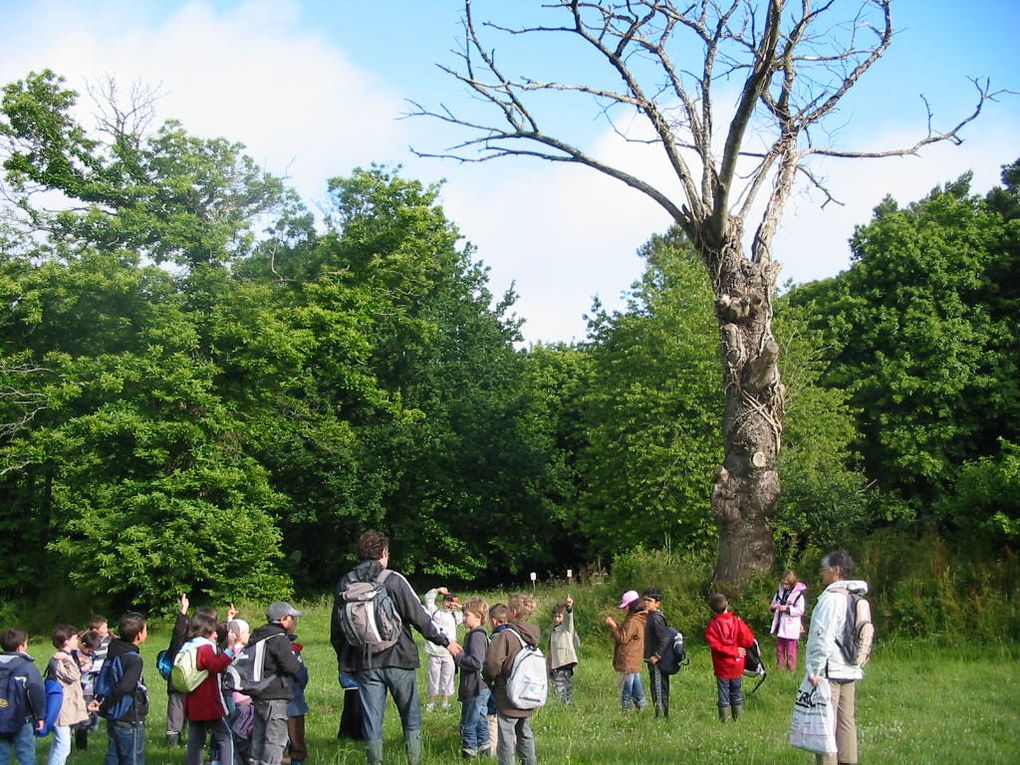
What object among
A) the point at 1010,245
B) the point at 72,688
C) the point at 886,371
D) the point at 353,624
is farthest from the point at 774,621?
the point at 1010,245

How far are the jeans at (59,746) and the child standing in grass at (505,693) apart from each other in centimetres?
415

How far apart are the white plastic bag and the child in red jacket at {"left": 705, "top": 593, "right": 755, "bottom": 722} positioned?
306cm

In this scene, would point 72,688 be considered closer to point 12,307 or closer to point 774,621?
point 774,621

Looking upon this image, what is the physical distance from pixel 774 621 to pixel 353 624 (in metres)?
8.32

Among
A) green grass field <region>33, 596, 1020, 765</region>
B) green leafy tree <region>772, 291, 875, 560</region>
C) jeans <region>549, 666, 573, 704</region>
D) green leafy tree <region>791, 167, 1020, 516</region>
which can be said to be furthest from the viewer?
green leafy tree <region>791, 167, 1020, 516</region>

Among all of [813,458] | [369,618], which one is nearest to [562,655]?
[369,618]

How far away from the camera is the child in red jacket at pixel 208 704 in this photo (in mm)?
8305

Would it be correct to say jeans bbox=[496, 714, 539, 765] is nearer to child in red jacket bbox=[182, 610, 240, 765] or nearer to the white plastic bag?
the white plastic bag

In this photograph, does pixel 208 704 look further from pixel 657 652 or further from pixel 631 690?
pixel 631 690

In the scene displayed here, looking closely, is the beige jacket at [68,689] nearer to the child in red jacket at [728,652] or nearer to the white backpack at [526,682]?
the white backpack at [526,682]

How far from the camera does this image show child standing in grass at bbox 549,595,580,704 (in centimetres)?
1242

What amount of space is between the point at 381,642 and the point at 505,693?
1080 millimetres

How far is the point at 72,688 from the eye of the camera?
30.7 feet

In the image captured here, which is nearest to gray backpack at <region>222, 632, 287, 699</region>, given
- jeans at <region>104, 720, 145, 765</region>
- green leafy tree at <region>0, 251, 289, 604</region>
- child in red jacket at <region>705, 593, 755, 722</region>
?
jeans at <region>104, 720, 145, 765</region>
